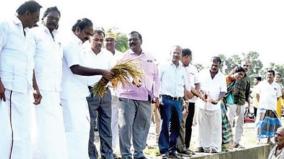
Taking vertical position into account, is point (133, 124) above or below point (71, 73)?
below

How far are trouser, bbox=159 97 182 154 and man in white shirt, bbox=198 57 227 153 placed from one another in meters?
1.40

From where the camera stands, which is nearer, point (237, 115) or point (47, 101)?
point (47, 101)

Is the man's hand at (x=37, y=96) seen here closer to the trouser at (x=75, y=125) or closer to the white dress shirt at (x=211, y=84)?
the trouser at (x=75, y=125)

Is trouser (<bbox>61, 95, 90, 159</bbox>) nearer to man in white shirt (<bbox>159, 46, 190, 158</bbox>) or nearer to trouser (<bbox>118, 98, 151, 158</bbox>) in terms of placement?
trouser (<bbox>118, 98, 151, 158</bbox>)

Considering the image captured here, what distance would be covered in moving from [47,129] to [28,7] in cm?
128

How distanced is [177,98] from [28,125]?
12.5 ft

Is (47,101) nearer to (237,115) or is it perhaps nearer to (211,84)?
(211,84)

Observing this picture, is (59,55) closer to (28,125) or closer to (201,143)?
(28,125)

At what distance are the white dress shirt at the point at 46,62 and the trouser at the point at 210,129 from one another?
199 inches

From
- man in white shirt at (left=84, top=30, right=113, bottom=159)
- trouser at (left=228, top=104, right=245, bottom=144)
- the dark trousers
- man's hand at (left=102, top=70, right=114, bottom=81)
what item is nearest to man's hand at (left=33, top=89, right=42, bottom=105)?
man's hand at (left=102, top=70, right=114, bottom=81)

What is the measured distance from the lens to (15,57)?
523 cm

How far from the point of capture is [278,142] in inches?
295

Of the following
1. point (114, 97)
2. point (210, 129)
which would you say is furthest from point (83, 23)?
point (210, 129)

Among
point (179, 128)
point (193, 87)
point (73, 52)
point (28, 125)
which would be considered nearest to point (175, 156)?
point (179, 128)
